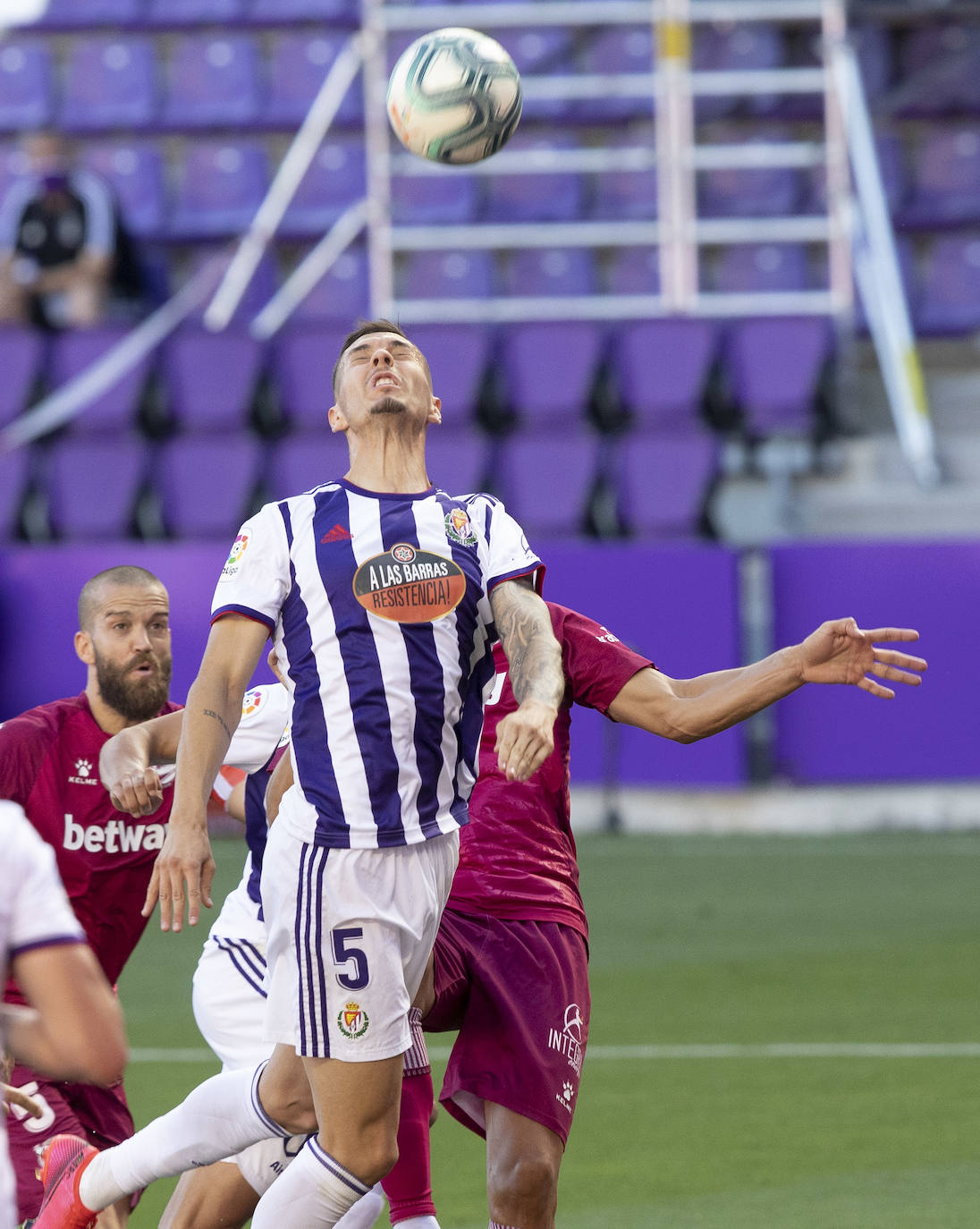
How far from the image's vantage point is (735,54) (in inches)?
698

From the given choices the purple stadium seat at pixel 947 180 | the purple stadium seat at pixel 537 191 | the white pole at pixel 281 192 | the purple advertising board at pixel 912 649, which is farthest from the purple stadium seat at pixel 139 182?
the purple advertising board at pixel 912 649

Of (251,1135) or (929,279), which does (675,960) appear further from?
(929,279)

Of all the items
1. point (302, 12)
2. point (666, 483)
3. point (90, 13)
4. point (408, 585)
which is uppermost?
point (90, 13)

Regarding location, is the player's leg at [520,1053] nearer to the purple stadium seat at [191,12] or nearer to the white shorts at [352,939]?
the white shorts at [352,939]

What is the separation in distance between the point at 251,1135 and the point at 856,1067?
11.7 feet

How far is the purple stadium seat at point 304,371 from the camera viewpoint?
15.7 metres

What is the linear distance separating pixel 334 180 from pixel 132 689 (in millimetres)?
13511

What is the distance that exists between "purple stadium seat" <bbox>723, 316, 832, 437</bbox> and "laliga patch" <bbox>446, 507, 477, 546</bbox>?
38.2ft

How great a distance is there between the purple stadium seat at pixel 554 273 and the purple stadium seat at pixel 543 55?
1235 mm

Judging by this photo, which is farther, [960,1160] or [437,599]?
[960,1160]

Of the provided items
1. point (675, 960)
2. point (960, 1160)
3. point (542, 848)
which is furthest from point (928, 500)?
point (542, 848)

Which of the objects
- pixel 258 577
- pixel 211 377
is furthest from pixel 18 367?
pixel 258 577

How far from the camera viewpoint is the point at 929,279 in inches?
698

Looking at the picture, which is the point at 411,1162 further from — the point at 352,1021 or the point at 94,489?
the point at 94,489
